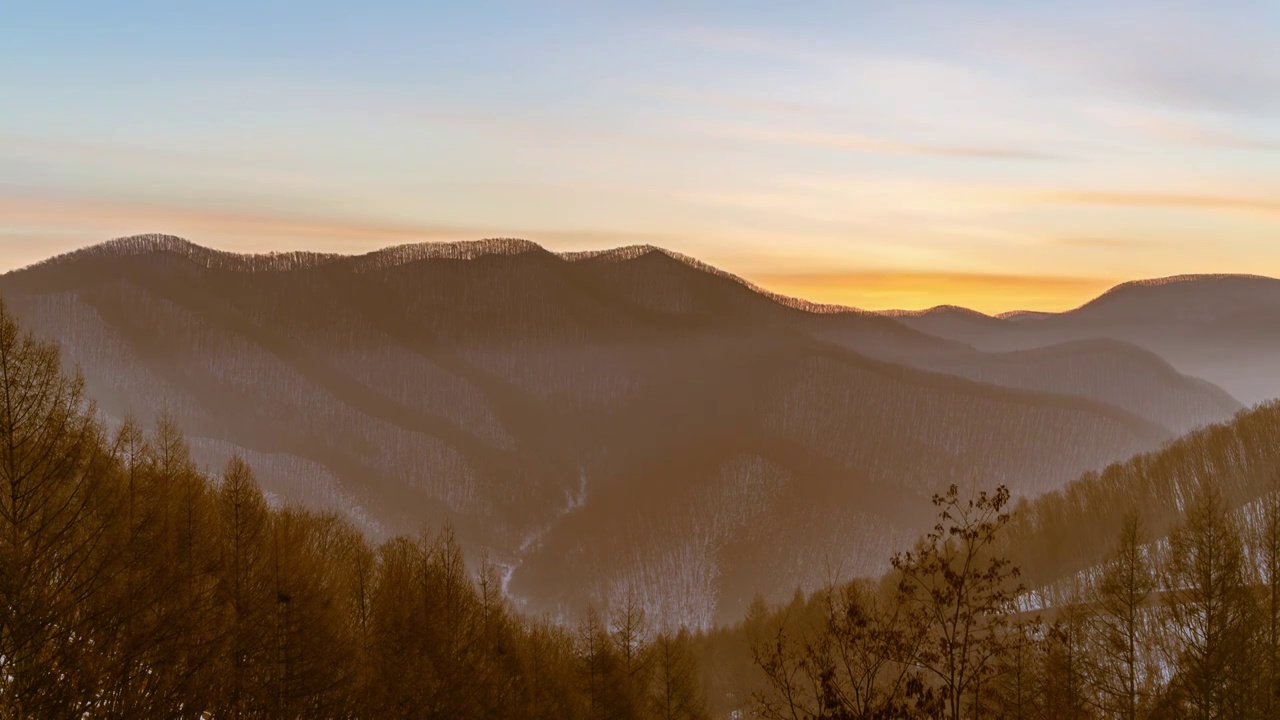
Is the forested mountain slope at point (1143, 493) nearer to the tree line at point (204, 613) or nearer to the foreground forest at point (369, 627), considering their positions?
the foreground forest at point (369, 627)

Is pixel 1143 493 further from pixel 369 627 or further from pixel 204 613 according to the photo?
pixel 204 613

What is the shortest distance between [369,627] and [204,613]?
19265mm

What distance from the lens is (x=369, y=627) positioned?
177 feet

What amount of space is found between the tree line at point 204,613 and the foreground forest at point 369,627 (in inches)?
3.7

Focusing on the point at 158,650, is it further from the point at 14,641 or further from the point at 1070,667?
the point at 1070,667

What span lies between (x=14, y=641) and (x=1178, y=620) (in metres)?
36.2

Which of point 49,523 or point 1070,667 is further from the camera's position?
point 1070,667

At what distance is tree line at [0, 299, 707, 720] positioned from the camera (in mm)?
25375

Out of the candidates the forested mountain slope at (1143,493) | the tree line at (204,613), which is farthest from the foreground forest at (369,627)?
the forested mountain slope at (1143,493)

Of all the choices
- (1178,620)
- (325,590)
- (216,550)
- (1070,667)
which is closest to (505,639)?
(325,590)

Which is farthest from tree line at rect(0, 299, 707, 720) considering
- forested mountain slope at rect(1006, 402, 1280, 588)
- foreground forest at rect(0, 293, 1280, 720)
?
forested mountain slope at rect(1006, 402, 1280, 588)

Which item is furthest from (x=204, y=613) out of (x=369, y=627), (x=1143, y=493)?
(x=1143, y=493)

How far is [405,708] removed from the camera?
45875 mm

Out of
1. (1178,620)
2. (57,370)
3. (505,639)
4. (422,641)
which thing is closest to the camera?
(57,370)
